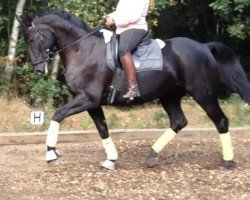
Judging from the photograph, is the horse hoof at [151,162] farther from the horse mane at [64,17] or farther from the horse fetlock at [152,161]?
the horse mane at [64,17]

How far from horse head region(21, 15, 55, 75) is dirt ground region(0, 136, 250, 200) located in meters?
1.29

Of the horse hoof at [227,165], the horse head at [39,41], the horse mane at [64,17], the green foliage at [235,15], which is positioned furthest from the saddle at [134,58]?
the green foliage at [235,15]

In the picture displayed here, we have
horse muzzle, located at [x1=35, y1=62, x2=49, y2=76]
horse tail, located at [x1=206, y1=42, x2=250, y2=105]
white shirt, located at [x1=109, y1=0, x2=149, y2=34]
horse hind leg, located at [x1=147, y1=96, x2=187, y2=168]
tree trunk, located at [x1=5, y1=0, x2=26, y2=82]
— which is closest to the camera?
white shirt, located at [x1=109, y1=0, x2=149, y2=34]

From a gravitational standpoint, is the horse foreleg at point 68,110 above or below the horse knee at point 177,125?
above

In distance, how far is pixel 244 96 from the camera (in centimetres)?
759

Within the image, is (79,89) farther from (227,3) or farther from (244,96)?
(227,3)

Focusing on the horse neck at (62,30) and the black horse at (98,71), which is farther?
the horse neck at (62,30)

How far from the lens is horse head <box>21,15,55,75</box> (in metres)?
7.01

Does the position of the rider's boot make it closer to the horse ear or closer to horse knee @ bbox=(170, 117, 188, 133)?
horse knee @ bbox=(170, 117, 188, 133)

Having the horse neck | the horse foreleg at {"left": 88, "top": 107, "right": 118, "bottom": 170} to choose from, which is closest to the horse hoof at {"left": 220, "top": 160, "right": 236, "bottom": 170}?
the horse foreleg at {"left": 88, "top": 107, "right": 118, "bottom": 170}

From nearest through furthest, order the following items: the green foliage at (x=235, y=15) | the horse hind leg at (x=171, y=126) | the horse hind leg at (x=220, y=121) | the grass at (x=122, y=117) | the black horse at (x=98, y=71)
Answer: the black horse at (x=98, y=71), the horse hind leg at (x=220, y=121), the horse hind leg at (x=171, y=126), the grass at (x=122, y=117), the green foliage at (x=235, y=15)

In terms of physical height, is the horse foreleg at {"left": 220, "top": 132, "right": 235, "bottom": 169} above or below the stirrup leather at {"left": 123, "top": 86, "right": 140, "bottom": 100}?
below

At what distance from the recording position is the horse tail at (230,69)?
24.6 ft

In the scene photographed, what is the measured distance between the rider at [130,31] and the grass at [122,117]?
3111mm
